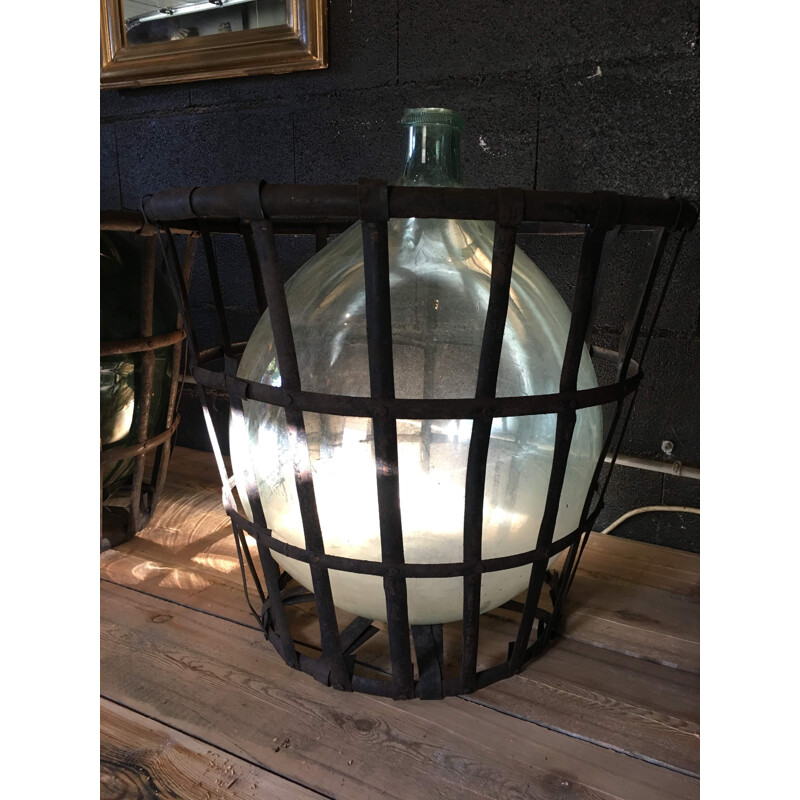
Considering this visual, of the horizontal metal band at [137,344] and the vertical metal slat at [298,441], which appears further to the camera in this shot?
the horizontal metal band at [137,344]

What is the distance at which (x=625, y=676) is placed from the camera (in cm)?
56

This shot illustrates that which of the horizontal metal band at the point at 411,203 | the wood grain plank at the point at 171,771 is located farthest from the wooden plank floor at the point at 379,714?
the horizontal metal band at the point at 411,203

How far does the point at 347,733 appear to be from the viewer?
0.49 meters

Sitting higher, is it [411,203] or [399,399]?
[411,203]

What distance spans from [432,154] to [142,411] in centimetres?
41

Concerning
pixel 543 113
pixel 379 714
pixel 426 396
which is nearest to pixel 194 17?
pixel 543 113

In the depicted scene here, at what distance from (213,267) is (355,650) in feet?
1.10

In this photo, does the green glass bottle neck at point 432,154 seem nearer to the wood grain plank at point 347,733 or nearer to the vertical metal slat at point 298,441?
the vertical metal slat at point 298,441

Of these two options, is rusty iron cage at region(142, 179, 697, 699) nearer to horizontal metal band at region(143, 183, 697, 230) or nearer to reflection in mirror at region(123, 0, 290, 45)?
horizontal metal band at region(143, 183, 697, 230)

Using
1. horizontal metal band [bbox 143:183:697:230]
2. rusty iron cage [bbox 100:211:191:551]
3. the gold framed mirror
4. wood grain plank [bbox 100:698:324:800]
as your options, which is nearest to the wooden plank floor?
wood grain plank [bbox 100:698:324:800]

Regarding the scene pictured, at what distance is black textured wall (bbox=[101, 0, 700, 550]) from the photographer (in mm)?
744

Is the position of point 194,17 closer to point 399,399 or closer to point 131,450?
point 131,450

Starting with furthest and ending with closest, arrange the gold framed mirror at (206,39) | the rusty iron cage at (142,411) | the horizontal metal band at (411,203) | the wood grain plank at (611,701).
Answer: the gold framed mirror at (206,39) < the rusty iron cage at (142,411) < the wood grain plank at (611,701) < the horizontal metal band at (411,203)

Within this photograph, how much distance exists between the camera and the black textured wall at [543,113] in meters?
0.74
